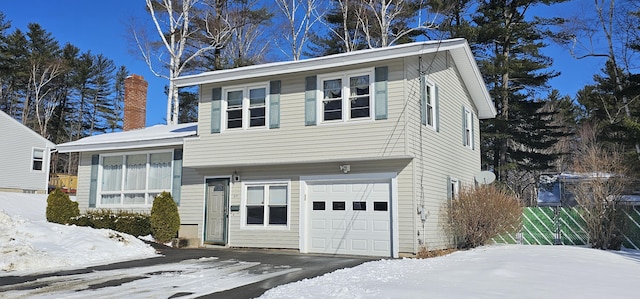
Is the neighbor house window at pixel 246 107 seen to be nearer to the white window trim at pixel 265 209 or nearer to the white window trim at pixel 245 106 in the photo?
the white window trim at pixel 245 106

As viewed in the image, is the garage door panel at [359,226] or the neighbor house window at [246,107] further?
the neighbor house window at [246,107]

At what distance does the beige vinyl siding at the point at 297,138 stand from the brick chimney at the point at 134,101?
8.00 metres

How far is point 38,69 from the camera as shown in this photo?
129 feet

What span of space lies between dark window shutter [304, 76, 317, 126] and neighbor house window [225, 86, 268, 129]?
1.31 m

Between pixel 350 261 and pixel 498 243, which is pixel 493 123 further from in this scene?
pixel 350 261

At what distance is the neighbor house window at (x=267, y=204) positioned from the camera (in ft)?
45.3

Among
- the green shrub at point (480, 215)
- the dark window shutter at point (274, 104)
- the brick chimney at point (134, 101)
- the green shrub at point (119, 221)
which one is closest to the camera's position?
the dark window shutter at point (274, 104)

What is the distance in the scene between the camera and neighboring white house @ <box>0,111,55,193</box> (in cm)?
2786

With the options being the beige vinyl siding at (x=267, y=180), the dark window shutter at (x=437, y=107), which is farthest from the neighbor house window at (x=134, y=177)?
the dark window shutter at (x=437, y=107)

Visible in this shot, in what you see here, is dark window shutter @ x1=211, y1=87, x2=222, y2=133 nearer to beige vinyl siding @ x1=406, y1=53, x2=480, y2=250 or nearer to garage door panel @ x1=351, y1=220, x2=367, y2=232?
garage door panel @ x1=351, y1=220, x2=367, y2=232

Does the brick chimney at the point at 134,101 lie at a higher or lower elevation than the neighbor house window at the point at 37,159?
higher

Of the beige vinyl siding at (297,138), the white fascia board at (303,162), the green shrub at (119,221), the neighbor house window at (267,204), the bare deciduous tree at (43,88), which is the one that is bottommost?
the green shrub at (119,221)

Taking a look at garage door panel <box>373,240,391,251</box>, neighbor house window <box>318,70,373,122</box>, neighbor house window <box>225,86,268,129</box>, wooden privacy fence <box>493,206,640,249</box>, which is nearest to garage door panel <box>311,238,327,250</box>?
garage door panel <box>373,240,391,251</box>

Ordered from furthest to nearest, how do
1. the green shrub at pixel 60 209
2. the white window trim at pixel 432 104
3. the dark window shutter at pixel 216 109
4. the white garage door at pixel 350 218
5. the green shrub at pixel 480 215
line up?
the green shrub at pixel 60 209
the dark window shutter at pixel 216 109
the green shrub at pixel 480 215
the white window trim at pixel 432 104
the white garage door at pixel 350 218
